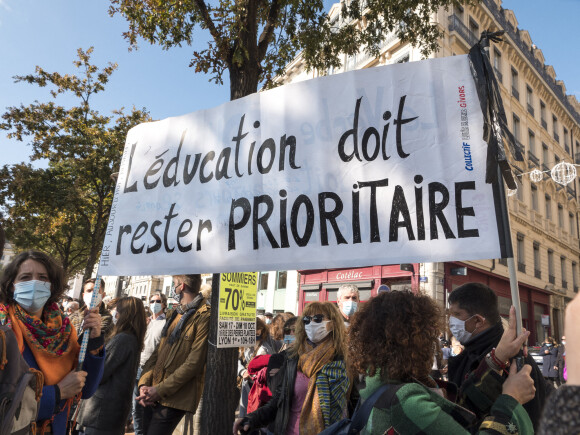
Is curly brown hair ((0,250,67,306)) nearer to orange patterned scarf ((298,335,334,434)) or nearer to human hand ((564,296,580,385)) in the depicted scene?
orange patterned scarf ((298,335,334,434))

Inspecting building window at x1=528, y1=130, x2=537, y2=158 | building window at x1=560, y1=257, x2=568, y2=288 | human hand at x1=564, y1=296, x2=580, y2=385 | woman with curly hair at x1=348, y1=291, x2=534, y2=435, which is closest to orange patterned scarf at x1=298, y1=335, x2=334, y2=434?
woman with curly hair at x1=348, y1=291, x2=534, y2=435

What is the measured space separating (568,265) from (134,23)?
1158 inches

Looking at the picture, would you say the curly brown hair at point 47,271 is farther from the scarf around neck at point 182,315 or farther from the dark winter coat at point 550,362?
the dark winter coat at point 550,362

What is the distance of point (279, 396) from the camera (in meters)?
3.15

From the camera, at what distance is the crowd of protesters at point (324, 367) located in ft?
5.42

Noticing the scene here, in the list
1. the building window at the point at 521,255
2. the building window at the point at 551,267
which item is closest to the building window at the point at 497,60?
the building window at the point at 521,255

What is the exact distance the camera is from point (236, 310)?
182 inches

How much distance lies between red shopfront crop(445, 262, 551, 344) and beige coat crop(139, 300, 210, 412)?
14264mm

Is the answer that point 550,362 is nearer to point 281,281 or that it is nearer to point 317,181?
point 317,181

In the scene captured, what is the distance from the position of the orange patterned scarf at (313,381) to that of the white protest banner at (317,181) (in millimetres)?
808

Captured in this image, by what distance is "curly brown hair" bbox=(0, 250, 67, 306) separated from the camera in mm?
2693

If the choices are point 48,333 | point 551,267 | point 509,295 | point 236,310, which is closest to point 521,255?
point 509,295

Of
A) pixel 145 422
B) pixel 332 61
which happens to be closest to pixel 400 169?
pixel 145 422

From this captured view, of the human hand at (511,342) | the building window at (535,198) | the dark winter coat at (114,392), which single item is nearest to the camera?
the human hand at (511,342)
